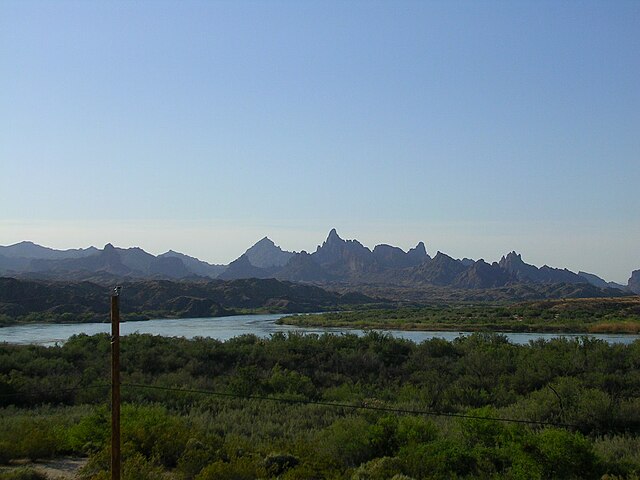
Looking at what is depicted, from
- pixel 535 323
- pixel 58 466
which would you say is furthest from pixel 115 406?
pixel 535 323

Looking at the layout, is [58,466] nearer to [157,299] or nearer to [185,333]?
[185,333]

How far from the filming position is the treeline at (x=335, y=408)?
439 inches

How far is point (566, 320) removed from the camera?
63625mm

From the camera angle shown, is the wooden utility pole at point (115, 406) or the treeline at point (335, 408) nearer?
the wooden utility pole at point (115, 406)

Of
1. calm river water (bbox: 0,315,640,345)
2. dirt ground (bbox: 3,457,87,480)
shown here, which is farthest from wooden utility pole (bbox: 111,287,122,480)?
calm river water (bbox: 0,315,640,345)

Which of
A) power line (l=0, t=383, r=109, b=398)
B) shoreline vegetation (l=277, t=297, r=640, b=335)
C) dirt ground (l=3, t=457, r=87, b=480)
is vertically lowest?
shoreline vegetation (l=277, t=297, r=640, b=335)

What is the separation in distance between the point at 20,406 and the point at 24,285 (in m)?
61.6

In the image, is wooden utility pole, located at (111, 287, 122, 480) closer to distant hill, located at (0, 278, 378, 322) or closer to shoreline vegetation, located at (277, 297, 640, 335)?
shoreline vegetation, located at (277, 297, 640, 335)

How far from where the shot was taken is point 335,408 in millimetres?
17734

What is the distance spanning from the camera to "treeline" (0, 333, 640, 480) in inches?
439

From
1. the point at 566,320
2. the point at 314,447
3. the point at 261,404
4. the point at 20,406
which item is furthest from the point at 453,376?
the point at 566,320

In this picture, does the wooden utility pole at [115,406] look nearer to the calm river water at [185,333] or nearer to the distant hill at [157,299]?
the calm river water at [185,333]

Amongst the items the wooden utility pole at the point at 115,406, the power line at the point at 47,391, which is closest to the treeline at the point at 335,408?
the power line at the point at 47,391

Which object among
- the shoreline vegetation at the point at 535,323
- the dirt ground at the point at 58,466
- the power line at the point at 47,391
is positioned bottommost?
the shoreline vegetation at the point at 535,323
